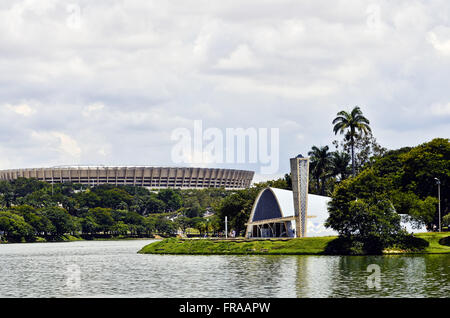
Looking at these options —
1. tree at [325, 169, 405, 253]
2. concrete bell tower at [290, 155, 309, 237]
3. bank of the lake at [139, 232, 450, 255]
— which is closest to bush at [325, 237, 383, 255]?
tree at [325, 169, 405, 253]

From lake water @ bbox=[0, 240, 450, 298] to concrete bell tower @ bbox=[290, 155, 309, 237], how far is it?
72.3ft

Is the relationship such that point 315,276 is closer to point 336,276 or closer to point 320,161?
point 336,276

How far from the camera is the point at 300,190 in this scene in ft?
328

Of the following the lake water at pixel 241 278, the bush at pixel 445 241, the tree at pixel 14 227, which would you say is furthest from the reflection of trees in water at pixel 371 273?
the tree at pixel 14 227

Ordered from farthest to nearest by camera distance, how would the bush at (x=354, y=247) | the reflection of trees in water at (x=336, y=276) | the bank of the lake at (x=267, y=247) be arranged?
the bank of the lake at (x=267, y=247) → the bush at (x=354, y=247) → the reflection of trees in water at (x=336, y=276)

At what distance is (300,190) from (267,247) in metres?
12.2

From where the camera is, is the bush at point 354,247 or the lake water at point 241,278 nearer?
the lake water at point 241,278

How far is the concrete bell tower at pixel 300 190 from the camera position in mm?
99625

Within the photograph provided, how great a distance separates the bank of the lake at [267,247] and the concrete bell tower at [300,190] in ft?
23.3

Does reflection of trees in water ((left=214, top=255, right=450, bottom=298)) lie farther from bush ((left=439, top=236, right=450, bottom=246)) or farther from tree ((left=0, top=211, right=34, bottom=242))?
tree ((left=0, top=211, right=34, bottom=242))

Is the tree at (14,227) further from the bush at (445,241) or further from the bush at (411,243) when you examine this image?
the bush at (445,241)

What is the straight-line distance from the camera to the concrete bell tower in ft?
327

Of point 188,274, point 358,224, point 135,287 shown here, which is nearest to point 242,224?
point 358,224

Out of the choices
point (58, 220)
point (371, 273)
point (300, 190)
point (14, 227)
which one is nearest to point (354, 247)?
point (300, 190)
